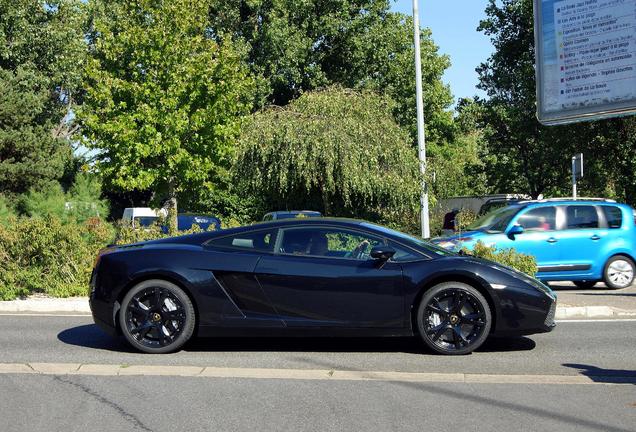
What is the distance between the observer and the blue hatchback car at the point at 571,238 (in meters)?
13.9

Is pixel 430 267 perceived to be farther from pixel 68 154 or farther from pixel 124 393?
pixel 68 154

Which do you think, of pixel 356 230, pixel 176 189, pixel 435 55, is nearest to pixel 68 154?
pixel 176 189

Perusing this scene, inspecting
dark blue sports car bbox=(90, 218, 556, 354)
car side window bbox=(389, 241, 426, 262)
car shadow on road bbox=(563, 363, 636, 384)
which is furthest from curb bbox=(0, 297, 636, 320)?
car side window bbox=(389, 241, 426, 262)

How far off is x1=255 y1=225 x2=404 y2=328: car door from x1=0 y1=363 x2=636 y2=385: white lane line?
0.69 metres

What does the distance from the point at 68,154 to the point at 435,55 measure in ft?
64.6

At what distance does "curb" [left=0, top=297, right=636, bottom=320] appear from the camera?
10.2 m

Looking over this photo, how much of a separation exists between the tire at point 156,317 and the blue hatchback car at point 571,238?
721 cm

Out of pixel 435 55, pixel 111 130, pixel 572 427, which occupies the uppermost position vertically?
pixel 435 55

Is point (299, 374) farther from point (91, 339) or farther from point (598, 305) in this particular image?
point (598, 305)

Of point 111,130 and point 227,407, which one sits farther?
point 111,130

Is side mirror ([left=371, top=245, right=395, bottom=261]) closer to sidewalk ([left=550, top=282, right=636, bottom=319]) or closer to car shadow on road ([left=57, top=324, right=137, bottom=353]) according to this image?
car shadow on road ([left=57, top=324, right=137, bottom=353])

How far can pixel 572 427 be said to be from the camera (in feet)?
16.7

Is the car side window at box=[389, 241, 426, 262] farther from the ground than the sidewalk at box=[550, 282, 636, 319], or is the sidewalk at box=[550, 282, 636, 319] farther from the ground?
the car side window at box=[389, 241, 426, 262]

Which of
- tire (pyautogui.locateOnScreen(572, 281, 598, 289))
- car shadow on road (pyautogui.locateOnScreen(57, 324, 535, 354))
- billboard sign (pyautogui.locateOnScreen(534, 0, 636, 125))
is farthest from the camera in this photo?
billboard sign (pyautogui.locateOnScreen(534, 0, 636, 125))
